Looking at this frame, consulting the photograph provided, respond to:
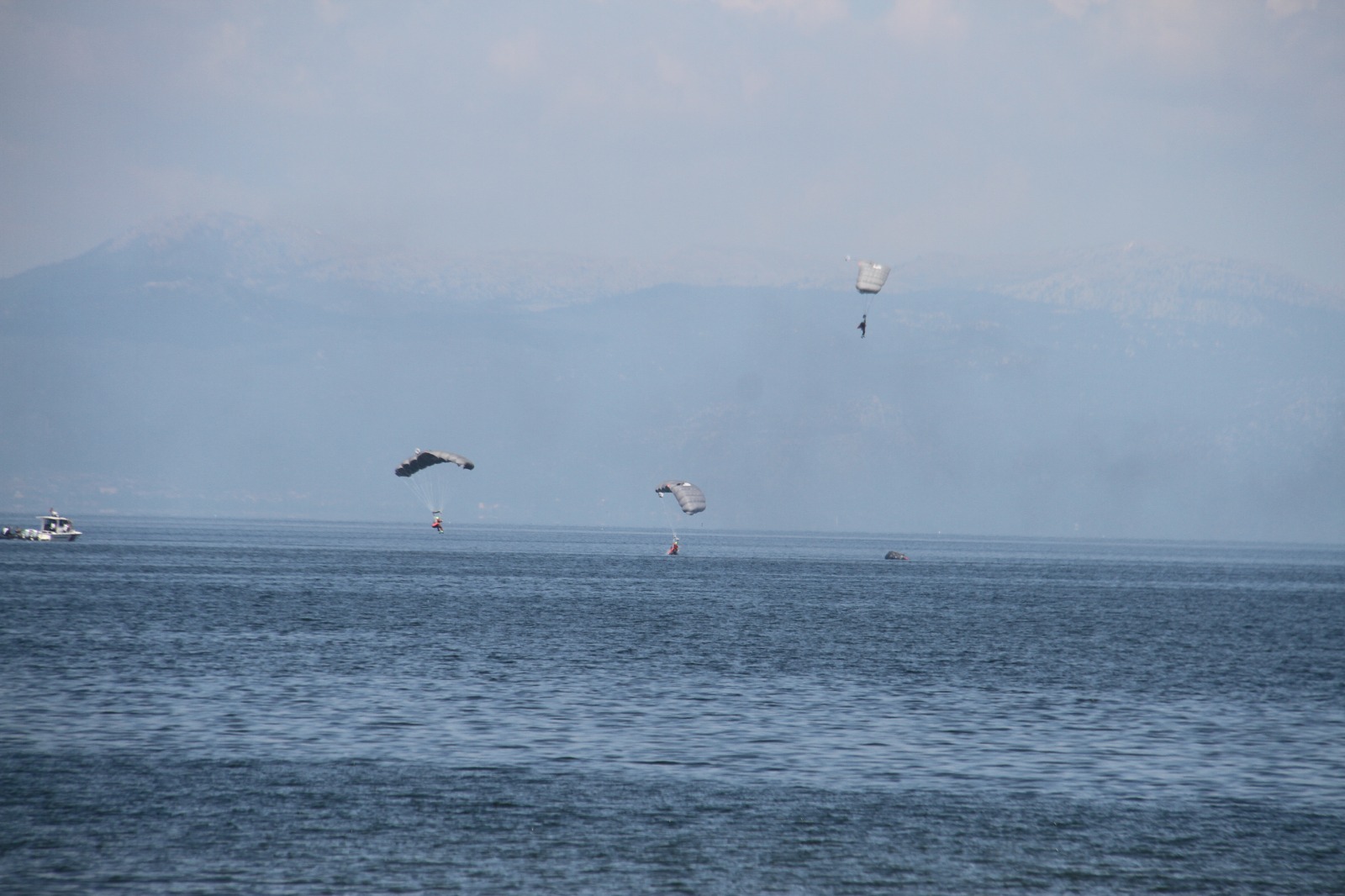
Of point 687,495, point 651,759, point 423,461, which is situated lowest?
point 651,759

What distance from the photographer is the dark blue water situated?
26703 mm

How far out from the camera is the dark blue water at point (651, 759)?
26.7 metres

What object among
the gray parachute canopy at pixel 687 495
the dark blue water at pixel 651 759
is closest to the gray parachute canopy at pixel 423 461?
the gray parachute canopy at pixel 687 495

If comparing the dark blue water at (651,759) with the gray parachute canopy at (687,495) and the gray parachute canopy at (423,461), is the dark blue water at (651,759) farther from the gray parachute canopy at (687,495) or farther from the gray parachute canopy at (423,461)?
the gray parachute canopy at (687,495)

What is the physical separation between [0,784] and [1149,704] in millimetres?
38461

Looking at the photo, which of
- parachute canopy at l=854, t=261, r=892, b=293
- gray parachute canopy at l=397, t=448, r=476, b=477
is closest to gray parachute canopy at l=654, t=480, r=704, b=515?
gray parachute canopy at l=397, t=448, r=476, b=477

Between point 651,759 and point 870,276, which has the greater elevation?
point 870,276

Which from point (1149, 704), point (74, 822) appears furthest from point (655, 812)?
point (1149, 704)

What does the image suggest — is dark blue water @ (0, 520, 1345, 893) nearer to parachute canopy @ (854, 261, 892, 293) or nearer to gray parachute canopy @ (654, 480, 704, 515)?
parachute canopy @ (854, 261, 892, 293)

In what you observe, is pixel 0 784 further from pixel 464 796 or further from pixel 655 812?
pixel 655 812

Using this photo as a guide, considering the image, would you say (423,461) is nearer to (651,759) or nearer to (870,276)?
(870,276)

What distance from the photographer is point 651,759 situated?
36781 millimetres

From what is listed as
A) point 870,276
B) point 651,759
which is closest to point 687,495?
point 870,276

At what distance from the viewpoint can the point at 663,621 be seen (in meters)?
86.8
